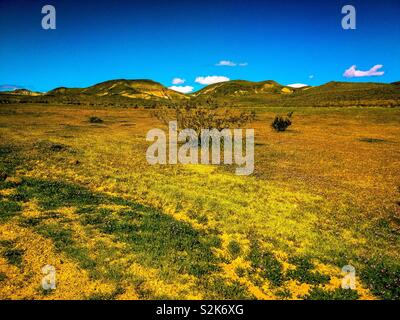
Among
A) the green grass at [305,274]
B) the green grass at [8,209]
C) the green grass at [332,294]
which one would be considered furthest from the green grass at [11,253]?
the green grass at [332,294]

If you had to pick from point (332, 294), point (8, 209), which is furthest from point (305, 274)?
point (8, 209)

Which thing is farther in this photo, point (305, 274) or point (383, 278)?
point (305, 274)

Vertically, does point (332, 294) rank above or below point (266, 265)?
below

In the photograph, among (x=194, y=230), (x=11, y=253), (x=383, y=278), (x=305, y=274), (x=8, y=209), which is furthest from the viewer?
(x=8, y=209)

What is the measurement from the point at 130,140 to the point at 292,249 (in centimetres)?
2548

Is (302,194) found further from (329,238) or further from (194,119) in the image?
(194,119)

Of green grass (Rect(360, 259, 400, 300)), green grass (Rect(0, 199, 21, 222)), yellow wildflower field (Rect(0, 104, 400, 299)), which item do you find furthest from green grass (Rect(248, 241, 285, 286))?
green grass (Rect(0, 199, 21, 222))

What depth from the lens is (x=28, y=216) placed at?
12.1 m

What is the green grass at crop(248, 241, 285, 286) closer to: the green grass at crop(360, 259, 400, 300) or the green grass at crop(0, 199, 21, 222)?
the green grass at crop(360, 259, 400, 300)

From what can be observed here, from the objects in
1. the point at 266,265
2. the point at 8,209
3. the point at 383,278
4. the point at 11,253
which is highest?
the point at 8,209

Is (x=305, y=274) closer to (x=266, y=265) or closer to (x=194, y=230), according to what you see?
(x=266, y=265)

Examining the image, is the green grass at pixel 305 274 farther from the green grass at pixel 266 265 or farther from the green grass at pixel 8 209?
the green grass at pixel 8 209

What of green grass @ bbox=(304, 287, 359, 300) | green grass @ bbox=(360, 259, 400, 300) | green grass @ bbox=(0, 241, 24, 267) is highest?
green grass @ bbox=(0, 241, 24, 267)

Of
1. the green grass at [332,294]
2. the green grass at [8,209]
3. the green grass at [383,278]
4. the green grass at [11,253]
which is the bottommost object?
the green grass at [332,294]
